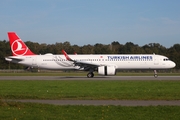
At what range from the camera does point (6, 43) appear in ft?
349

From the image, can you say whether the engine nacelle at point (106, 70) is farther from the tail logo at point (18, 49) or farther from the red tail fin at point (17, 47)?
the tail logo at point (18, 49)

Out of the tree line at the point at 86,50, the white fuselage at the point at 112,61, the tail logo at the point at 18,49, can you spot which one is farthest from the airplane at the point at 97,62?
the tree line at the point at 86,50

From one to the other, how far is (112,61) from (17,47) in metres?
14.8

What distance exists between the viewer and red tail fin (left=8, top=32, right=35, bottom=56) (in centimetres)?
5038

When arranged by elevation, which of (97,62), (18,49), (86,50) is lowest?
(97,62)

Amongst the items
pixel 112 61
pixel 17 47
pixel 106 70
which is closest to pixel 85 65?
pixel 106 70

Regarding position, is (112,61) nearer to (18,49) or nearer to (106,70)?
(106,70)

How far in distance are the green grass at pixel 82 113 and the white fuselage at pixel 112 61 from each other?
31.2 metres

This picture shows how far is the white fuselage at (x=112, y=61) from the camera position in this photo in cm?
4688

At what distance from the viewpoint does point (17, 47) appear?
50.6m

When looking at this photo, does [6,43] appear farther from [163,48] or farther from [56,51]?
[163,48]

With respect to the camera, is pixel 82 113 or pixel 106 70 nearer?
pixel 82 113

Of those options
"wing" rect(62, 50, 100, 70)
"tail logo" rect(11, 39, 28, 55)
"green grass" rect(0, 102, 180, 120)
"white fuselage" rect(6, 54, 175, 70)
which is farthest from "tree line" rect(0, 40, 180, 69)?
"green grass" rect(0, 102, 180, 120)

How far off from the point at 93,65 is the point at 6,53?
62.1m
